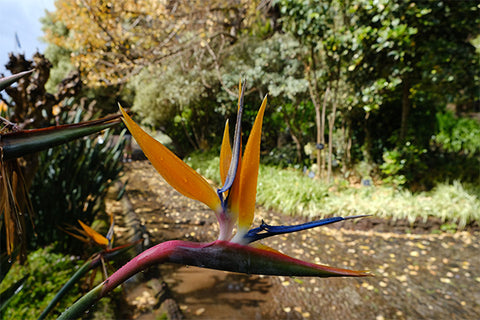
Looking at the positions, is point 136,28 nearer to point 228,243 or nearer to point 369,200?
point 369,200

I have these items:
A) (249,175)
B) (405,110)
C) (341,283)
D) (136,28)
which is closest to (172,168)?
(249,175)

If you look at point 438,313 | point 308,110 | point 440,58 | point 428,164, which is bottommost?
point 438,313

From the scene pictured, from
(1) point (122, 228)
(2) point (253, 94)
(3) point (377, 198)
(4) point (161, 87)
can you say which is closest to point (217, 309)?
(1) point (122, 228)

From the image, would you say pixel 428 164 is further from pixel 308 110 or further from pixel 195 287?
pixel 195 287

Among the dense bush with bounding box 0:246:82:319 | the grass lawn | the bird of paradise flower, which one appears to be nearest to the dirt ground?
the grass lawn

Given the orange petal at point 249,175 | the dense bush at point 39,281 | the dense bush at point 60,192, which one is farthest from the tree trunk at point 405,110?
the orange petal at point 249,175

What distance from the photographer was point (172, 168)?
37cm

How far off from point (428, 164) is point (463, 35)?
2320mm

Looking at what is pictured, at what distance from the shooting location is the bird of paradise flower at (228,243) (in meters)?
0.34

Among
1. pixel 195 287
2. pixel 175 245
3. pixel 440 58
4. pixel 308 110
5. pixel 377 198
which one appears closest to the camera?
pixel 175 245

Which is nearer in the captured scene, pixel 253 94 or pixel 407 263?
pixel 407 263

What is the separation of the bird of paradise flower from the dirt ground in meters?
2.01

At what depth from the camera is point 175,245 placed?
35 centimetres

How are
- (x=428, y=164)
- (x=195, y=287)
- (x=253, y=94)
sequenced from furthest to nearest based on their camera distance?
(x=253, y=94)
(x=428, y=164)
(x=195, y=287)
